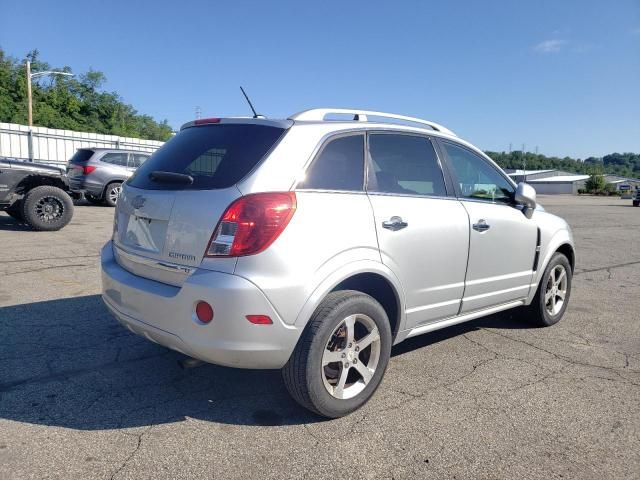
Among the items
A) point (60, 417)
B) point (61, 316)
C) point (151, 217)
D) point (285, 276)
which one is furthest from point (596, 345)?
point (61, 316)

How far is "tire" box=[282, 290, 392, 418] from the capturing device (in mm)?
2777

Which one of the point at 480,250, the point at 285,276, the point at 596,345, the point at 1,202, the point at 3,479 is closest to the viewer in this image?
the point at 3,479

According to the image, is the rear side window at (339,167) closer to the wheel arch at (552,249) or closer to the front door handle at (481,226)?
the front door handle at (481,226)

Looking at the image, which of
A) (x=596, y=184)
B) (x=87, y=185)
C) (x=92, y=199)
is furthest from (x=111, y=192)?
(x=596, y=184)

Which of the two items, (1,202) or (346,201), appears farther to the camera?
(1,202)

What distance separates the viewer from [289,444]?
2684mm

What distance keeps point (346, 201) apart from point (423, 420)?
1.37 meters

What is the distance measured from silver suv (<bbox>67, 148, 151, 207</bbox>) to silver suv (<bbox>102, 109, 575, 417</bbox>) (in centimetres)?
1218

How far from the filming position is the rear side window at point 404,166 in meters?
3.33

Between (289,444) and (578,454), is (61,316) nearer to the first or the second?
(289,444)

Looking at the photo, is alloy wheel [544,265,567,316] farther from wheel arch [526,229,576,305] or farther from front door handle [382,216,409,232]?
front door handle [382,216,409,232]

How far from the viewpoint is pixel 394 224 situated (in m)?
3.20

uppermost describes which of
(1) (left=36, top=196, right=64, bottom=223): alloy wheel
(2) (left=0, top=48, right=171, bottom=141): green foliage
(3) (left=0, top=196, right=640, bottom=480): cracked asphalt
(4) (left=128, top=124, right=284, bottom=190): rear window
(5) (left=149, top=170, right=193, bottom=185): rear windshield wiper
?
(2) (left=0, top=48, right=171, bottom=141): green foliage

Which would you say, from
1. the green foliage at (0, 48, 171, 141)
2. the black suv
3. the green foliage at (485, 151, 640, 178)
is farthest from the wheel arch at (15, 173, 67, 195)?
the green foliage at (485, 151, 640, 178)
